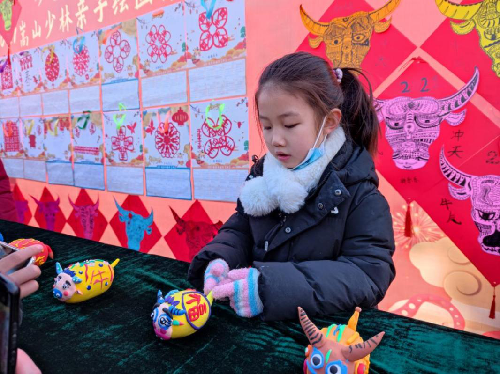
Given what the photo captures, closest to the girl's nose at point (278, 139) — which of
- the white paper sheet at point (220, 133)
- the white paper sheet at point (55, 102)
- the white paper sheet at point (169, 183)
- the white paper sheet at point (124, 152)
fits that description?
the white paper sheet at point (220, 133)

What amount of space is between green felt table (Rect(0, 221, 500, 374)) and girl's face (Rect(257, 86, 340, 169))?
0.41m

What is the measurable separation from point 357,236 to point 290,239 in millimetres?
176

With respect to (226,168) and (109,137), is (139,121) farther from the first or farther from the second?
(226,168)

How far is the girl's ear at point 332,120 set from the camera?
35.9 inches

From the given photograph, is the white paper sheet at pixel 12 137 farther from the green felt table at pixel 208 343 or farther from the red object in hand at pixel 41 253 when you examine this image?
the green felt table at pixel 208 343

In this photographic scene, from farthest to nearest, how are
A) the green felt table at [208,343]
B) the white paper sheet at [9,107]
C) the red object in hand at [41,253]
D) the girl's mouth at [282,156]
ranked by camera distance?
the white paper sheet at [9,107] → the red object in hand at [41,253] → the girl's mouth at [282,156] → the green felt table at [208,343]

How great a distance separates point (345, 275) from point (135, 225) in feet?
6.94

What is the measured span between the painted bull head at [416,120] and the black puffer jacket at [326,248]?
23.3 inches

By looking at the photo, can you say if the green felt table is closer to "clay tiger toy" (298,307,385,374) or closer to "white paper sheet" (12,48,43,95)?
"clay tiger toy" (298,307,385,374)

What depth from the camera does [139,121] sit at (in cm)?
236

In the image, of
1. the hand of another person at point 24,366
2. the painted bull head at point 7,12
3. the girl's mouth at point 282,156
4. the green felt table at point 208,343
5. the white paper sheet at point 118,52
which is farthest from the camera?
the painted bull head at point 7,12

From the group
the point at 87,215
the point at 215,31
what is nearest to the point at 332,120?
the point at 215,31

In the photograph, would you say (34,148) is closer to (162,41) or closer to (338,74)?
(162,41)

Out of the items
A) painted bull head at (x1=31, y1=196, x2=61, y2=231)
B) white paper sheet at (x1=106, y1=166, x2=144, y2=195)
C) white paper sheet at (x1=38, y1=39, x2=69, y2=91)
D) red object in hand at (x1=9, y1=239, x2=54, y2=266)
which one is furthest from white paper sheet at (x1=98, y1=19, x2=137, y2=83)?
red object in hand at (x1=9, y1=239, x2=54, y2=266)
